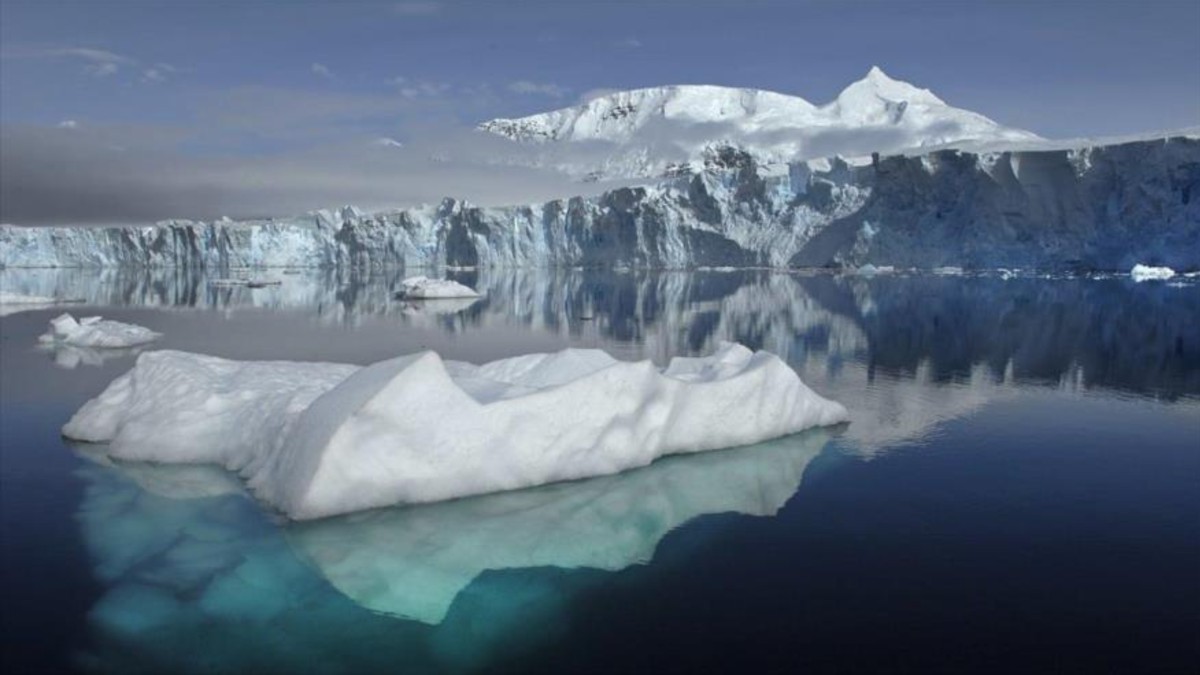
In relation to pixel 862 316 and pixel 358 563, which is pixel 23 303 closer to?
pixel 862 316

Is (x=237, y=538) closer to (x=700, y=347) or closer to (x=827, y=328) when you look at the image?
(x=700, y=347)

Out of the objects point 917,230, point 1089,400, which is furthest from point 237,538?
point 917,230

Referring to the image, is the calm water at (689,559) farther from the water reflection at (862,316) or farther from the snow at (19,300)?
the snow at (19,300)

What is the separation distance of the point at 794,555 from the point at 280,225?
278ft

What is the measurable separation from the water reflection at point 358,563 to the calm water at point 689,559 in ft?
0.09

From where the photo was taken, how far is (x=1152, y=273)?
156 feet

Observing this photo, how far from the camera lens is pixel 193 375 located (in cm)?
1204

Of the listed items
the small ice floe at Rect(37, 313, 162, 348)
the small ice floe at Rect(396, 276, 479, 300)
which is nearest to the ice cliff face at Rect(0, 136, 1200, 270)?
the small ice floe at Rect(396, 276, 479, 300)

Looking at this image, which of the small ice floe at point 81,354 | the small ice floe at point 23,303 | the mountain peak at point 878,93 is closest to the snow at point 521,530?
the small ice floe at point 81,354

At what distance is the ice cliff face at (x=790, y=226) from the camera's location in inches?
1858

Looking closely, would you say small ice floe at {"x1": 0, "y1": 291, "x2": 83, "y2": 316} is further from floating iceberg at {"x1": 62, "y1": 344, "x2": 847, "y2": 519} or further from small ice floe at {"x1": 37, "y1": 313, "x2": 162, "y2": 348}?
floating iceberg at {"x1": 62, "y1": 344, "x2": 847, "y2": 519}

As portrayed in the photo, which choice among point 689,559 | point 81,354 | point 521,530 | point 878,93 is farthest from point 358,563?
point 878,93

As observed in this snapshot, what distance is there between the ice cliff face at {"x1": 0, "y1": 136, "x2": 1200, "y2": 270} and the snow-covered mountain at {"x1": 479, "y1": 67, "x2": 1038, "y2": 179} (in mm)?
6846

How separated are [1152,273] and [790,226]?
2404 cm
